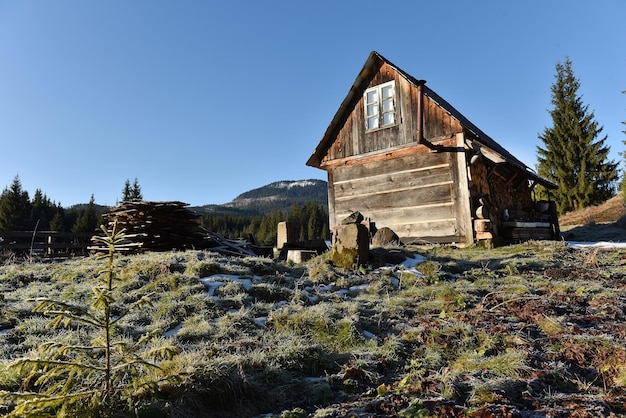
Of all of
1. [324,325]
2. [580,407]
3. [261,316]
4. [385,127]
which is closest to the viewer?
[580,407]

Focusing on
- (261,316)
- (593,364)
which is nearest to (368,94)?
(261,316)

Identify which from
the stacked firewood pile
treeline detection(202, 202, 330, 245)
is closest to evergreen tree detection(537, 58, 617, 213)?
the stacked firewood pile

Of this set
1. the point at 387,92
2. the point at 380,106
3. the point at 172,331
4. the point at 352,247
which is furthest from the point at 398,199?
the point at 172,331

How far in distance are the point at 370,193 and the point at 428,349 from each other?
9689mm

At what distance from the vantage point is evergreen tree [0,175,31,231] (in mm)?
49031

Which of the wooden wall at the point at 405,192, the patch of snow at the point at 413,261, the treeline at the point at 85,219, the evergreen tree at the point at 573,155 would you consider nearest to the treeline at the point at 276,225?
the treeline at the point at 85,219

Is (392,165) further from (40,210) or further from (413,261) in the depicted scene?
(40,210)

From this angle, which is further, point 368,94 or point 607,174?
point 607,174

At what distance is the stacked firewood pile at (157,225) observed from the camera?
970 centimetres

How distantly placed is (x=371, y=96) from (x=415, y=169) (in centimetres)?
313

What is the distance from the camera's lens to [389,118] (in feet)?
42.4

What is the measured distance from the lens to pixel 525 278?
6816 millimetres

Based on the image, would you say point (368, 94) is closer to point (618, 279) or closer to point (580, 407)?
point (618, 279)

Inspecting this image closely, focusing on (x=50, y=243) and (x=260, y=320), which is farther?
(x=50, y=243)
